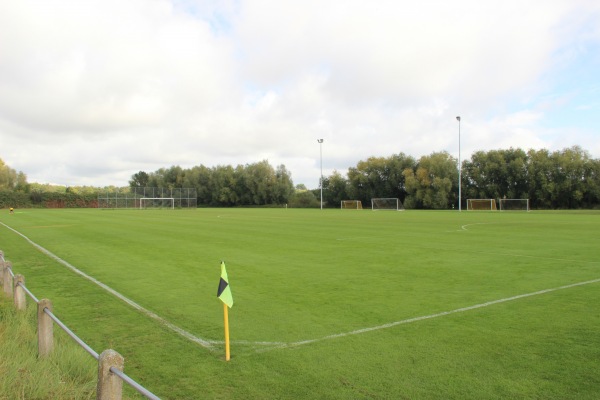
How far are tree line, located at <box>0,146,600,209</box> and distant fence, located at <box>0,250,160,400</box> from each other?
7105 cm

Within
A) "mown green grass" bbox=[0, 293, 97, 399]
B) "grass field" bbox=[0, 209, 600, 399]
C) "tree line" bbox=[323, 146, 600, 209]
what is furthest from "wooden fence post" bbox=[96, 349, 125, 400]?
"tree line" bbox=[323, 146, 600, 209]

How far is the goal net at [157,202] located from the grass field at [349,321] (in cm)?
6384

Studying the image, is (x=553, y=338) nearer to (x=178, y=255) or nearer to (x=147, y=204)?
(x=178, y=255)

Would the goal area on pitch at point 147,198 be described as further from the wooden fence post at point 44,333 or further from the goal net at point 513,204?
the wooden fence post at point 44,333

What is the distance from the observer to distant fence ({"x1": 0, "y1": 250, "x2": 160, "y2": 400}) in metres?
3.02

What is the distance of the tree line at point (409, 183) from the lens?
65.2 meters

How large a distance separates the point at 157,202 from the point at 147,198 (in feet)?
5.92

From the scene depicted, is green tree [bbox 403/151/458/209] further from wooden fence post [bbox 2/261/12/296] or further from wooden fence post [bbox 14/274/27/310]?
wooden fence post [bbox 14/274/27/310]

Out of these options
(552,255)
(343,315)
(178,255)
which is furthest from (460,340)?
(178,255)

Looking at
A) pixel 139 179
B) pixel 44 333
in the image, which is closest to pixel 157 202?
pixel 44 333

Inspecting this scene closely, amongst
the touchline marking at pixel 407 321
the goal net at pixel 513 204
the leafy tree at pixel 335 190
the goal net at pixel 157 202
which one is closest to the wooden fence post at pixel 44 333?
the touchline marking at pixel 407 321

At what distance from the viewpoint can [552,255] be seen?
1355 centimetres

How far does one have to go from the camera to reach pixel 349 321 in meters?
6.77

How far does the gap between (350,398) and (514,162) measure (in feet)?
241
